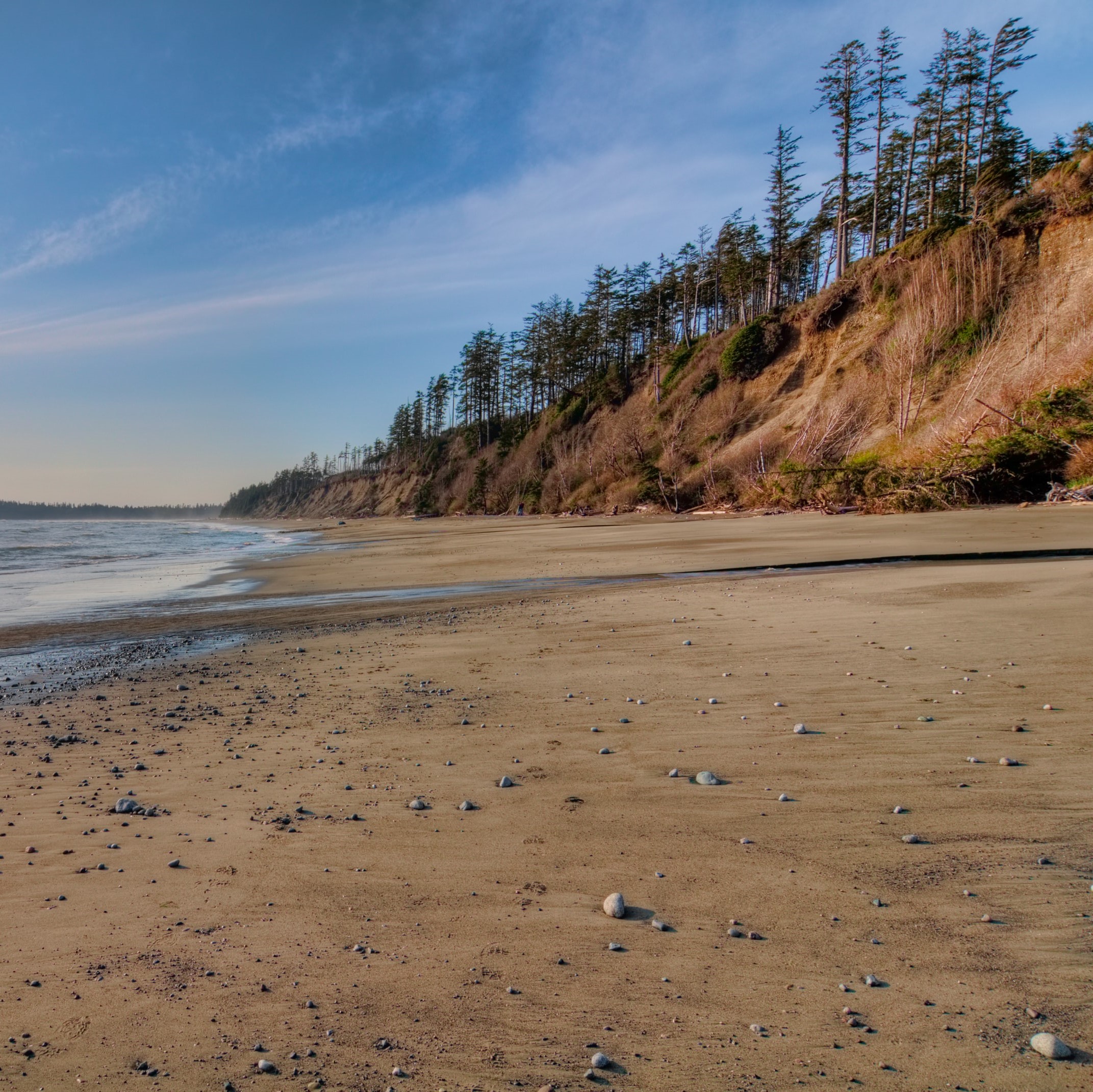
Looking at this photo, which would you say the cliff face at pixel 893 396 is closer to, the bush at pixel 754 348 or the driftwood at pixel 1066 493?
the bush at pixel 754 348

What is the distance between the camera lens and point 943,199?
4541cm

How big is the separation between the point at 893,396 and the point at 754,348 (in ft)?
48.2

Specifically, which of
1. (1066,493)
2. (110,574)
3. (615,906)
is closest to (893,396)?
(1066,493)

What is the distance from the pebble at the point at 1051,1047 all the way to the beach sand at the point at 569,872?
38 millimetres

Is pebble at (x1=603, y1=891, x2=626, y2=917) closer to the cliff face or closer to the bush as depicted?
the cliff face

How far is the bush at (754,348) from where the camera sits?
42.0 metres

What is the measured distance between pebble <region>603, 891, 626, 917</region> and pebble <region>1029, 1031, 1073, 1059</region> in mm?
1227

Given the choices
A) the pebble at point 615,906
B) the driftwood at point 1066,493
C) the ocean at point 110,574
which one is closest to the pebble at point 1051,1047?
the pebble at point 615,906

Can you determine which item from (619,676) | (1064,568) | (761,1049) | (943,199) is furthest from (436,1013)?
(943,199)

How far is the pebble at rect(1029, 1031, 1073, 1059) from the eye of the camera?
5.91 feet

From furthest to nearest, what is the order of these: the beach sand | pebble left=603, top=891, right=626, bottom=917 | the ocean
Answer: the ocean < pebble left=603, top=891, right=626, bottom=917 < the beach sand

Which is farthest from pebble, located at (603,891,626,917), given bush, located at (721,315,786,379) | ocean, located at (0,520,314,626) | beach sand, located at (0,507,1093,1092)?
A: bush, located at (721,315,786,379)

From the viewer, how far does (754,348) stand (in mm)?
42812

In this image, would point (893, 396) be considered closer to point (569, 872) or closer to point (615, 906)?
point (569, 872)
